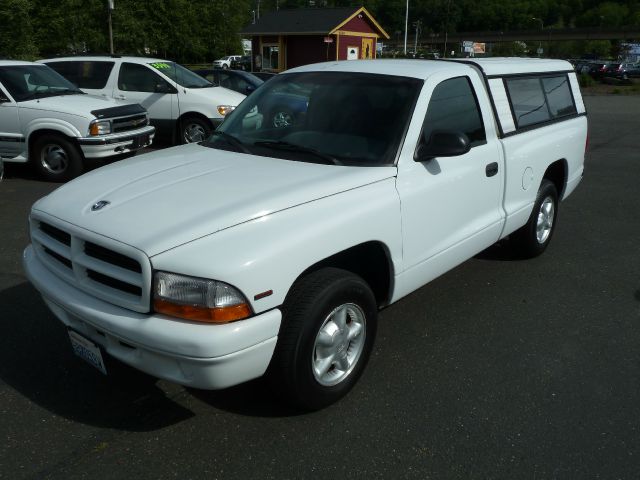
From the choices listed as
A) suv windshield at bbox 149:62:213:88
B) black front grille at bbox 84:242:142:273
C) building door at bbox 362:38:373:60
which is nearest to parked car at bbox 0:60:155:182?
suv windshield at bbox 149:62:213:88

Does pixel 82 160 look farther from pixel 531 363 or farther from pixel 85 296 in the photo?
pixel 531 363

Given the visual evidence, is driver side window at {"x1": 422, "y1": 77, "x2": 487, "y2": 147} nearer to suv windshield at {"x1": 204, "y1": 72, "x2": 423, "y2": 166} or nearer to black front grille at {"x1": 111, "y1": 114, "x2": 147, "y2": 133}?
suv windshield at {"x1": 204, "y1": 72, "x2": 423, "y2": 166}

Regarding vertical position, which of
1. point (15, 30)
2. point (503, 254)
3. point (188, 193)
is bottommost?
point (503, 254)

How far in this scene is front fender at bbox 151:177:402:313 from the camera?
8.57 feet

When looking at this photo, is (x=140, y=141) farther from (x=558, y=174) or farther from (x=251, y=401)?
(x=251, y=401)

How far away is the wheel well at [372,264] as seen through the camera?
133 inches

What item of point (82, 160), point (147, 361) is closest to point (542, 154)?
point (147, 361)

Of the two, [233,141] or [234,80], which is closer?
[233,141]

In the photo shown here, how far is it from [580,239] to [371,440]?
435cm

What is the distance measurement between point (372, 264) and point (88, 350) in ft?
5.28

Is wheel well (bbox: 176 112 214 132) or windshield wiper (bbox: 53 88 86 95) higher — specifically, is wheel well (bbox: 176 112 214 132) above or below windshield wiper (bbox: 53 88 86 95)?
below

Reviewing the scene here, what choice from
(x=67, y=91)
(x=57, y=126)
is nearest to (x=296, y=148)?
(x=57, y=126)

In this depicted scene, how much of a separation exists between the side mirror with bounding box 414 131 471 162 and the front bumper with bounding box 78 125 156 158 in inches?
246

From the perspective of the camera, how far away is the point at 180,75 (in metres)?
11.6
